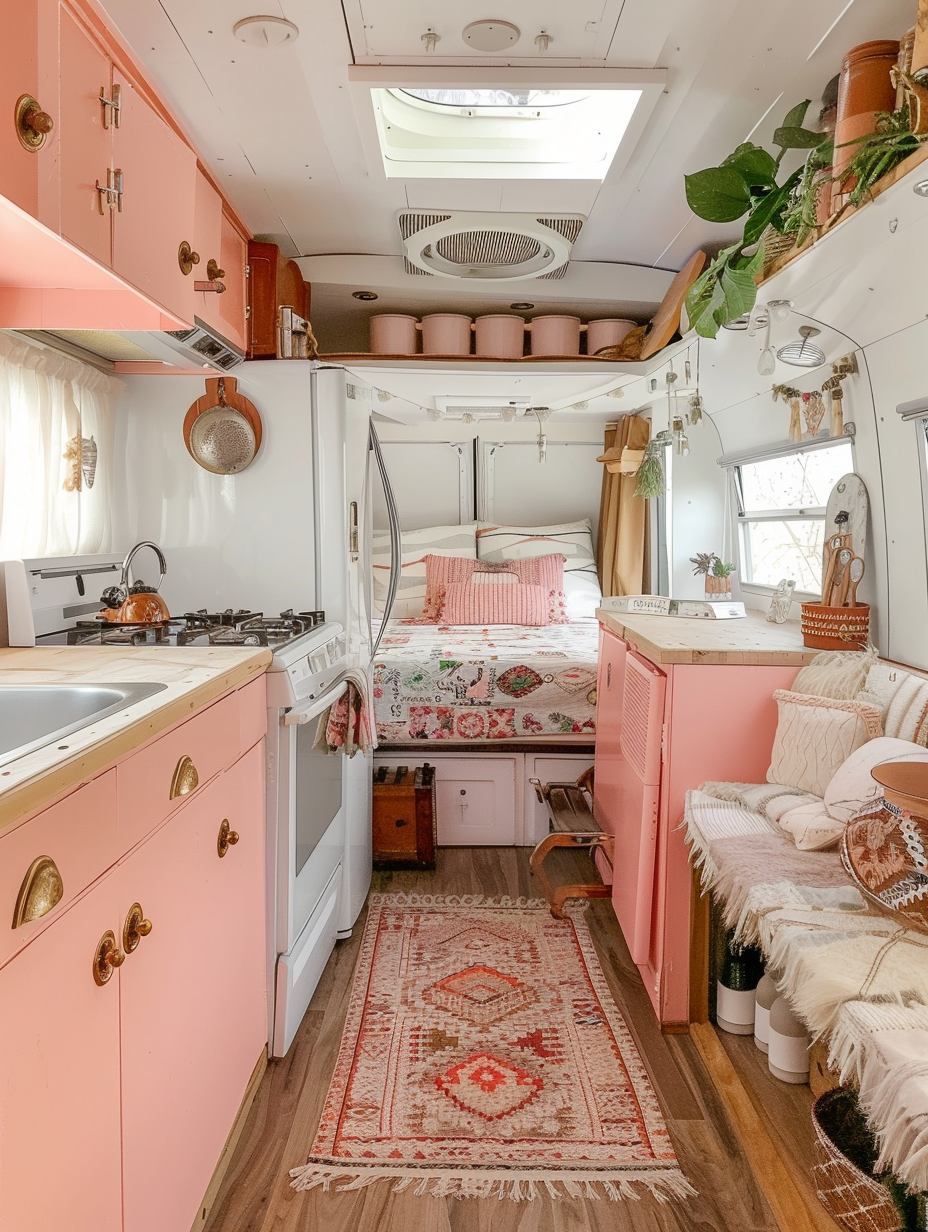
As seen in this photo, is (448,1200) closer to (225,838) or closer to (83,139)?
(225,838)

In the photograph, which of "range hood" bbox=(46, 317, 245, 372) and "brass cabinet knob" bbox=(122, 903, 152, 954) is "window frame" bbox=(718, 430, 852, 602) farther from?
"brass cabinet knob" bbox=(122, 903, 152, 954)

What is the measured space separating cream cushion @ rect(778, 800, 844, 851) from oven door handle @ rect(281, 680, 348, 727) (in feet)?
3.55

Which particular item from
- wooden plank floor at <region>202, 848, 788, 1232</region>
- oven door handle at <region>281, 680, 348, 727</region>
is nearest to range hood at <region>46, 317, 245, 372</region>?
oven door handle at <region>281, 680, 348, 727</region>

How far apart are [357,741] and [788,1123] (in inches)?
57.2

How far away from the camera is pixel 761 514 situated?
10.7 ft

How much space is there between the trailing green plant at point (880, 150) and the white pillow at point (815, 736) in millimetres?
1062

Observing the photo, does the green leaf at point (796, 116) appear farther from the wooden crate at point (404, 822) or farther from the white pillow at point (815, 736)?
the wooden crate at point (404, 822)

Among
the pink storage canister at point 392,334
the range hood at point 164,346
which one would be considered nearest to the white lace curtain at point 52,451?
the range hood at point 164,346

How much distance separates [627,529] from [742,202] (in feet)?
8.05

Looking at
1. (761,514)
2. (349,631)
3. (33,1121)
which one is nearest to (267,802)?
(349,631)

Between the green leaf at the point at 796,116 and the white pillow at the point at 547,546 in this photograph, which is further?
the white pillow at the point at 547,546

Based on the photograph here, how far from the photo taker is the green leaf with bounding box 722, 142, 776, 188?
1.99 m

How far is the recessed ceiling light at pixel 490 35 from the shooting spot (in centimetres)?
180

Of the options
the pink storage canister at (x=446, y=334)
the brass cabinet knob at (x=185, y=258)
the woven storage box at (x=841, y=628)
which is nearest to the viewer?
the brass cabinet knob at (x=185, y=258)
